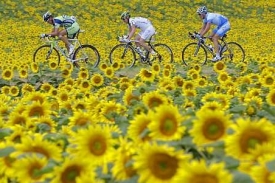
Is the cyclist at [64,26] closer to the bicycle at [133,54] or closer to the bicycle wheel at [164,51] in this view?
the bicycle at [133,54]

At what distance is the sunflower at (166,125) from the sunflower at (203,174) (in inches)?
26.2

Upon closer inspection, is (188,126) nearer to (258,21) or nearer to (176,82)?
(176,82)

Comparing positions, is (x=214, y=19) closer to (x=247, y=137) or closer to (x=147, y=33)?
(x=147, y=33)

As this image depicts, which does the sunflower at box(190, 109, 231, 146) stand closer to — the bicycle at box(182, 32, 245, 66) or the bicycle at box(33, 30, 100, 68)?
the bicycle at box(33, 30, 100, 68)

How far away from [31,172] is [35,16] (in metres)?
25.6

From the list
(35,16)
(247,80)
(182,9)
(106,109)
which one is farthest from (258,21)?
(106,109)

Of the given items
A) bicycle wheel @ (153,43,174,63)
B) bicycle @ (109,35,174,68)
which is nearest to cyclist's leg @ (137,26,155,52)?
bicycle @ (109,35,174,68)

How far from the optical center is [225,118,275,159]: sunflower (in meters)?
2.43

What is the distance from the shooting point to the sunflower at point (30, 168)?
269 centimetres

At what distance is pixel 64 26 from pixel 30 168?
1198 centimetres

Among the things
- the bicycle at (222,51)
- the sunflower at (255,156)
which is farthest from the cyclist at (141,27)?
the sunflower at (255,156)

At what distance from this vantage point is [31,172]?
2723mm

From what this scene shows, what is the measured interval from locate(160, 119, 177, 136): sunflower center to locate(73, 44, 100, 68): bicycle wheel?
435 inches

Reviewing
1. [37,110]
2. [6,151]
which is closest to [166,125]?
[6,151]
